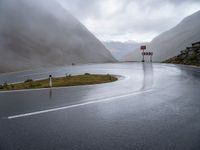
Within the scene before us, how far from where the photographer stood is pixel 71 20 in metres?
118

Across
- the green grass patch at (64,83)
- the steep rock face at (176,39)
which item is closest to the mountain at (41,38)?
the steep rock face at (176,39)

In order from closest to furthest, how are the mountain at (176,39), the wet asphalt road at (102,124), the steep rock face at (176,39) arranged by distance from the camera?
the wet asphalt road at (102,124)
the steep rock face at (176,39)
the mountain at (176,39)

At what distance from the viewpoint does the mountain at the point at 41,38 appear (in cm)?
8088

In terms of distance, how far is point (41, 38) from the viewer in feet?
315

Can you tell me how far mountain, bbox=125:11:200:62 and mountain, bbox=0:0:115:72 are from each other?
164 ft

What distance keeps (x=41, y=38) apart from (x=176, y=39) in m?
94.0

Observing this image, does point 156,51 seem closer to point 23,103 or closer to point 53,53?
point 53,53

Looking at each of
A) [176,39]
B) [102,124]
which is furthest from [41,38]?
[102,124]

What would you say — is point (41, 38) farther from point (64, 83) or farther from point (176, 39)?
point (176, 39)

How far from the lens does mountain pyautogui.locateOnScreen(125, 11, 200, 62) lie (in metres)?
136

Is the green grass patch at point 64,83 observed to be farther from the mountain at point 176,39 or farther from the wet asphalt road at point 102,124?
the mountain at point 176,39

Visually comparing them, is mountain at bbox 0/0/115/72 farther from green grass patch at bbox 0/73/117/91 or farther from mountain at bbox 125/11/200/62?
green grass patch at bbox 0/73/117/91

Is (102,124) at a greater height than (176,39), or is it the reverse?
(176,39)

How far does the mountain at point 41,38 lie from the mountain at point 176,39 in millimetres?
50075
